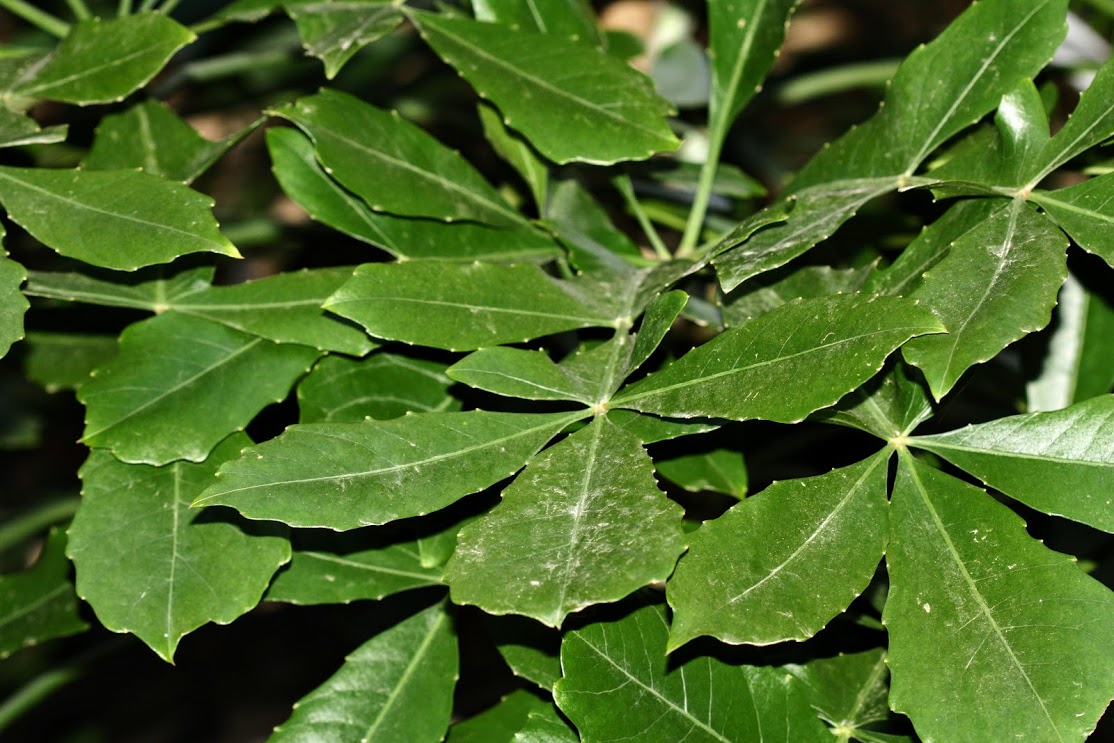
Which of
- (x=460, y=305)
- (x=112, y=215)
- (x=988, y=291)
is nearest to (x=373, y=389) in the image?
(x=460, y=305)

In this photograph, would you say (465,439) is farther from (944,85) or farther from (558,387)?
(944,85)

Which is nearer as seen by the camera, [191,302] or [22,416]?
[191,302]

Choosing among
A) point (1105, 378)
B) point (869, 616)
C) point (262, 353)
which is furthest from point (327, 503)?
point (1105, 378)

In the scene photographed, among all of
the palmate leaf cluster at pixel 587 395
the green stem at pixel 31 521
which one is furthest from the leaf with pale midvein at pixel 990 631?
the green stem at pixel 31 521

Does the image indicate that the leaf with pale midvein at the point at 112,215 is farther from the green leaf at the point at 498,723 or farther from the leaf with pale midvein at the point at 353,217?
the green leaf at the point at 498,723

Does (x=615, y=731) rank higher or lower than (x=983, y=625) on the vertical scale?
lower

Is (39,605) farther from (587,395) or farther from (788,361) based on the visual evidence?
(788,361)
